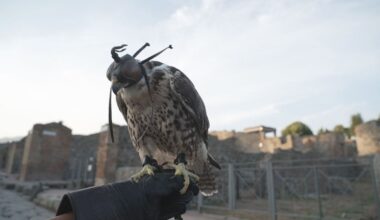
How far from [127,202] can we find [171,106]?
3.91 feet

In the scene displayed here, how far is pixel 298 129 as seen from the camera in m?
40.2

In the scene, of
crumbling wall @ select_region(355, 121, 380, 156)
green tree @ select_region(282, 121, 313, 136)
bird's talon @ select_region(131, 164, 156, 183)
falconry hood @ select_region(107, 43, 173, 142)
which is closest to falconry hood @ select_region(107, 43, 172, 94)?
falconry hood @ select_region(107, 43, 173, 142)

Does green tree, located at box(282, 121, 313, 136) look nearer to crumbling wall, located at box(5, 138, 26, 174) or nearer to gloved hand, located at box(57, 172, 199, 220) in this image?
crumbling wall, located at box(5, 138, 26, 174)

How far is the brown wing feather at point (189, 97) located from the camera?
9.00ft

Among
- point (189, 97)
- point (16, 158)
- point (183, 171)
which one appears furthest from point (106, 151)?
point (16, 158)

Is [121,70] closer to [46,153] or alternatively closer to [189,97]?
[189,97]

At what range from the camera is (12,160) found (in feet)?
74.0

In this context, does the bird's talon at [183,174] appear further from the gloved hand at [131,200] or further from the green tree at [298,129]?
the green tree at [298,129]

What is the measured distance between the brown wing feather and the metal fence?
16.5 ft

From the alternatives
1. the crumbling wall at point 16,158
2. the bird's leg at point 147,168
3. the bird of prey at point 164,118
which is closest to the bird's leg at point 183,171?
the bird of prey at point 164,118

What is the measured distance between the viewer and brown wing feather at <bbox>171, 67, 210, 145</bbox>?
9.00 feet

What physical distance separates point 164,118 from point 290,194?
1289 cm

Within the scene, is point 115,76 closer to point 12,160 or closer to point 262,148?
point 12,160

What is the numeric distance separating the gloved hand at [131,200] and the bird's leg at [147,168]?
0.22m
